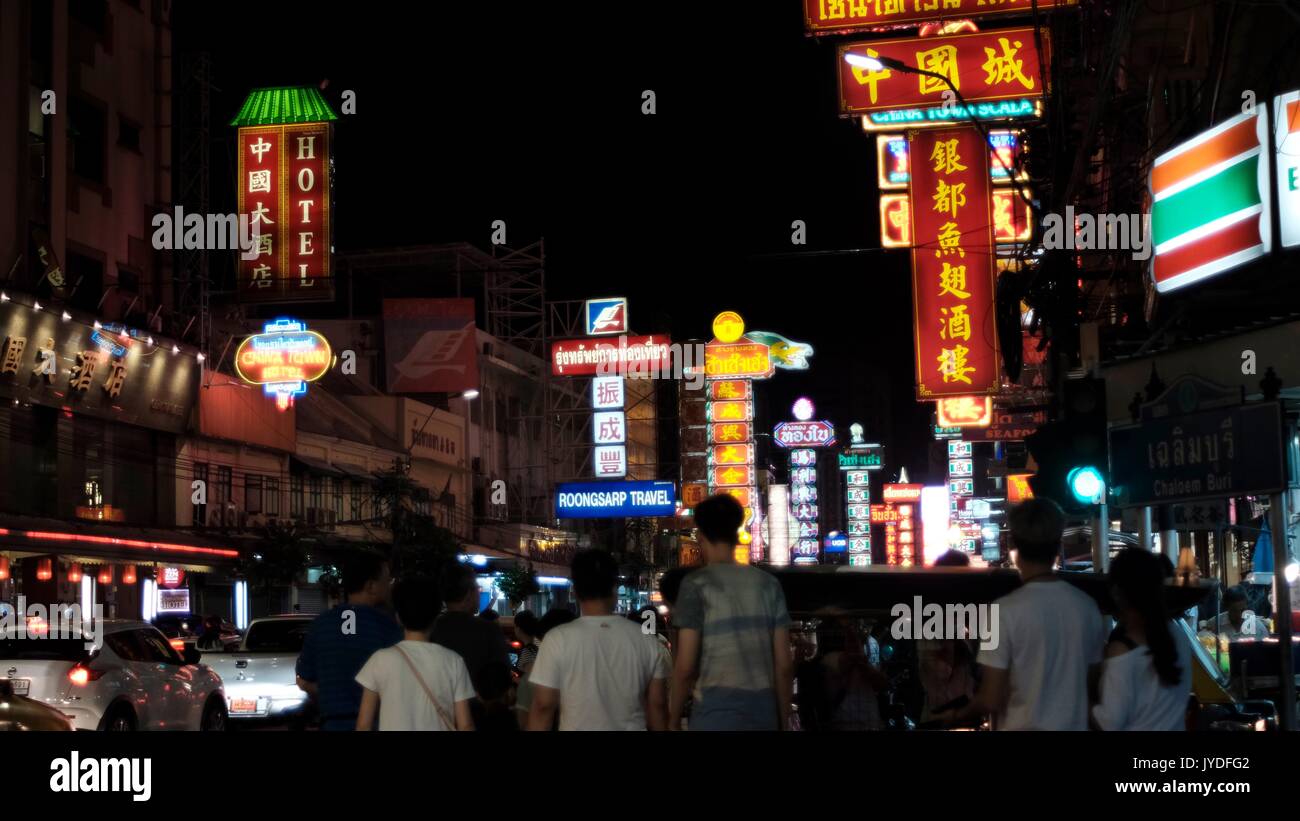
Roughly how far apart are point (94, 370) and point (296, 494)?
1178cm

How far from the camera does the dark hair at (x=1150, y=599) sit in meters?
6.21

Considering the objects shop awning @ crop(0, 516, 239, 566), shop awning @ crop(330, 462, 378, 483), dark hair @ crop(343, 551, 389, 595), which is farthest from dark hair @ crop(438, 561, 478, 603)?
Answer: shop awning @ crop(330, 462, 378, 483)

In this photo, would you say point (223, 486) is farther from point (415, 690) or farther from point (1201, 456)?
point (415, 690)

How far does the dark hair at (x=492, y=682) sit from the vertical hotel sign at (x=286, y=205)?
988 inches

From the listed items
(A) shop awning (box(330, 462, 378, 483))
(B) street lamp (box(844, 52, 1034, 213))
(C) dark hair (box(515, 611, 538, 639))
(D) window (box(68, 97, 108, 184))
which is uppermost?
(D) window (box(68, 97, 108, 184))

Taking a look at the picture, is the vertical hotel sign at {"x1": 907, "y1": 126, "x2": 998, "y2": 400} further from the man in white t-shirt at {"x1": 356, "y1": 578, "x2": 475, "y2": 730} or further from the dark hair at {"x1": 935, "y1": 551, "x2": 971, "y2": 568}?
the man in white t-shirt at {"x1": 356, "y1": 578, "x2": 475, "y2": 730}

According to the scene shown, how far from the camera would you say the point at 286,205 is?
1313 inches

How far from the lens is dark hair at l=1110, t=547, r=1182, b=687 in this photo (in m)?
6.21

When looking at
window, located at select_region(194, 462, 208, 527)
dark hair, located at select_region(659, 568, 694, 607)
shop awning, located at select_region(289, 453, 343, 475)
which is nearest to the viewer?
dark hair, located at select_region(659, 568, 694, 607)

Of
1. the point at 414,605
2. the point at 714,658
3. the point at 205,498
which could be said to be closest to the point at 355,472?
the point at 205,498

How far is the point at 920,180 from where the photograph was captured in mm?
22641

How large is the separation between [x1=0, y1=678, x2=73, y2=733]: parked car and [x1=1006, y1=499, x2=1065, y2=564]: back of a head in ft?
31.6
